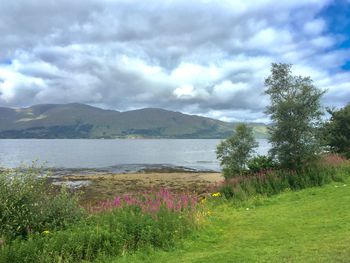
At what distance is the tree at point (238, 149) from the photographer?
26.3 meters

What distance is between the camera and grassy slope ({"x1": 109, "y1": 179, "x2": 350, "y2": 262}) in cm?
906

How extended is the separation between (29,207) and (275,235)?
24.3 ft

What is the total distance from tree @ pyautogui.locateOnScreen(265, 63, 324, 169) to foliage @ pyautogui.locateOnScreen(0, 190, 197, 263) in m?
10.8

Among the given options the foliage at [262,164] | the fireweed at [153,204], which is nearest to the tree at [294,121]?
the foliage at [262,164]

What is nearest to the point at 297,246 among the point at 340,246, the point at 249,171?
the point at 340,246

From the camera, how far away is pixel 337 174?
21.6m

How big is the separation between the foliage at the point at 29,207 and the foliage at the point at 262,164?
14.7 meters

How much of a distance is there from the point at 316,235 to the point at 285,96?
13.8 m

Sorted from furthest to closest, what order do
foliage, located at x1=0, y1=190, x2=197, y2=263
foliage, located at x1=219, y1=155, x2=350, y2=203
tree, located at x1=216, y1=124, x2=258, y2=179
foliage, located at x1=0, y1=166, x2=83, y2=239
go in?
tree, located at x1=216, y1=124, x2=258, y2=179, foliage, located at x1=219, y1=155, x2=350, y2=203, foliage, located at x1=0, y1=166, x2=83, y2=239, foliage, located at x1=0, y1=190, x2=197, y2=263

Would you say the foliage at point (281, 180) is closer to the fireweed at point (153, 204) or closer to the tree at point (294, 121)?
the tree at point (294, 121)

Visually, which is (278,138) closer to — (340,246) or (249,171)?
(249,171)

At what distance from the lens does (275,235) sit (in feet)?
36.9

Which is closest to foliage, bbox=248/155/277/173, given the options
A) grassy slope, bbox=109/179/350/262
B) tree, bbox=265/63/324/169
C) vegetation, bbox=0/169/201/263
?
tree, bbox=265/63/324/169

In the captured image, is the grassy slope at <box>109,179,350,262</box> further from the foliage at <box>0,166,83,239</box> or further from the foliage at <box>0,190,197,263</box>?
the foliage at <box>0,166,83,239</box>
